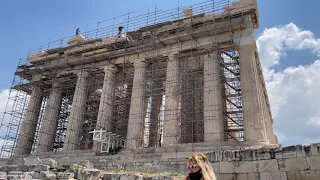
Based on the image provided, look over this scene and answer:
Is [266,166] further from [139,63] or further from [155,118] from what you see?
[139,63]

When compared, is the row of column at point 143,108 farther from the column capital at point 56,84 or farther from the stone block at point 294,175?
the stone block at point 294,175

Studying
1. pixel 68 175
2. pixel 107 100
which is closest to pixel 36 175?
pixel 68 175

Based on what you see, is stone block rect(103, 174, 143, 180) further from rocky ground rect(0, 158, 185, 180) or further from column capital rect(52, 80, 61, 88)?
column capital rect(52, 80, 61, 88)

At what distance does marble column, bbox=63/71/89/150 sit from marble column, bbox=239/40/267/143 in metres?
15.0

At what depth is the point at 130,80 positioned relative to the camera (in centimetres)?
3028

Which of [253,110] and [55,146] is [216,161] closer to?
[253,110]

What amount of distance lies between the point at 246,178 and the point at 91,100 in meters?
23.6

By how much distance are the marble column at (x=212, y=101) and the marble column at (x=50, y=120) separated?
1582cm

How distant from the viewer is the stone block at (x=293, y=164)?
9.07 metres

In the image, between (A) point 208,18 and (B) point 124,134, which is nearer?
(A) point 208,18

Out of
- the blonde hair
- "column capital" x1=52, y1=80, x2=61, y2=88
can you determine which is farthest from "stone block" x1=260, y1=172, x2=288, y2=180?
"column capital" x1=52, y1=80, x2=61, y2=88

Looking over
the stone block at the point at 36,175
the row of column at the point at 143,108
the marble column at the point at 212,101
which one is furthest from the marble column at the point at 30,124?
the stone block at the point at 36,175

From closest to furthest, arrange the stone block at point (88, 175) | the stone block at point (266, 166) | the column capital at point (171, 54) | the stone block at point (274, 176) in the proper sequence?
the stone block at point (274, 176) → the stone block at point (266, 166) → the stone block at point (88, 175) → the column capital at point (171, 54)

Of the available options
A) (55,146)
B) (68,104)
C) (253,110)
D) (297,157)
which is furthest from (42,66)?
(297,157)
